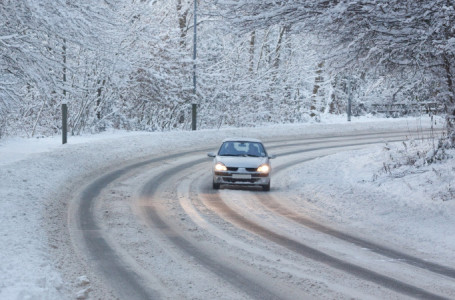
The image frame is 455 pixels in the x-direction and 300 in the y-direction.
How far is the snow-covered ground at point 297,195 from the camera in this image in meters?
8.35

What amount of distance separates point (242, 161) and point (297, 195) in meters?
1.85

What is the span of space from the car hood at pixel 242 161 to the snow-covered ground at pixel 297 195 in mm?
1124

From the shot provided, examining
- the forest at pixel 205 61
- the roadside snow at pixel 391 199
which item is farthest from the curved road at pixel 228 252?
the forest at pixel 205 61

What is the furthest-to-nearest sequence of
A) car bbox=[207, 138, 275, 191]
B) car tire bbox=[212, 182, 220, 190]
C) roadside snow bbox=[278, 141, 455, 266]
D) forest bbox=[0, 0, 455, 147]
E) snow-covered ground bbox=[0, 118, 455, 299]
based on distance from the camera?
car tire bbox=[212, 182, 220, 190]
car bbox=[207, 138, 275, 191]
forest bbox=[0, 0, 455, 147]
roadside snow bbox=[278, 141, 455, 266]
snow-covered ground bbox=[0, 118, 455, 299]

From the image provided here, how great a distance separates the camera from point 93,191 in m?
15.6

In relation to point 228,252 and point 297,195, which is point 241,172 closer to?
point 297,195

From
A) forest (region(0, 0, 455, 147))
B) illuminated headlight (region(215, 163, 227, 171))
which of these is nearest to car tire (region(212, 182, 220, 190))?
illuminated headlight (region(215, 163, 227, 171))

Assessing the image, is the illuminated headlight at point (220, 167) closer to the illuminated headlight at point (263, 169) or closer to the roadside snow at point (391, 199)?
the illuminated headlight at point (263, 169)

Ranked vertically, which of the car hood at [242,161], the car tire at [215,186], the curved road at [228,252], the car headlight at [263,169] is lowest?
the curved road at [228,252]

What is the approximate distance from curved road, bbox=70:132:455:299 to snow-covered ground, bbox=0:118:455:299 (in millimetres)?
651

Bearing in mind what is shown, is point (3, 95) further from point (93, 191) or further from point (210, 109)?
point (210, 109)

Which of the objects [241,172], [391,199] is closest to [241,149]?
[241,172]

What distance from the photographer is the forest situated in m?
12.9

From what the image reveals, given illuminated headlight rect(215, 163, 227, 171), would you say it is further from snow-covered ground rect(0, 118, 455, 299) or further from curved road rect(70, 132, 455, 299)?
snow-covered ground rect(0, 118, 455, 299)
